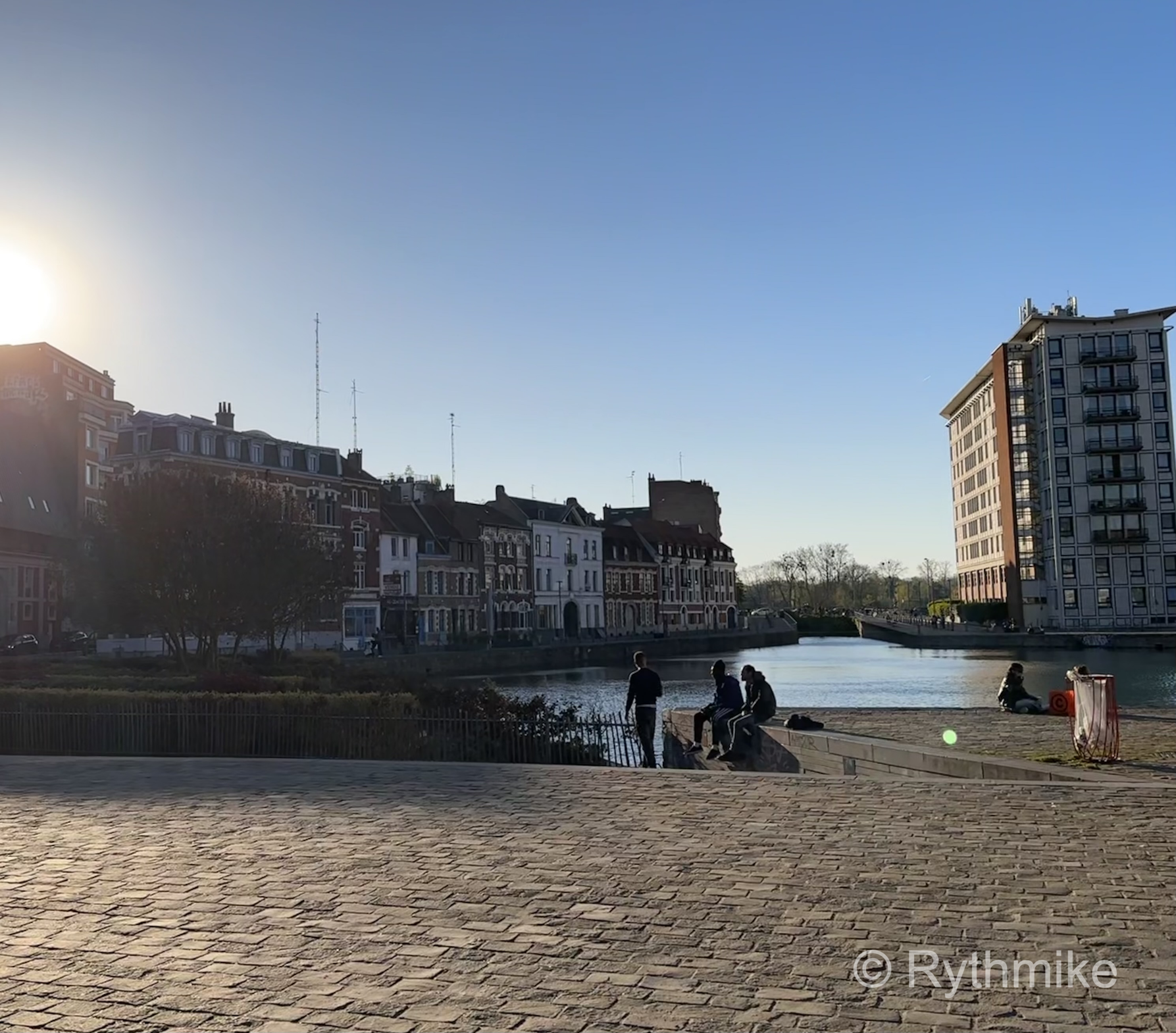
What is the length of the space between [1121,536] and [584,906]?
304 feet

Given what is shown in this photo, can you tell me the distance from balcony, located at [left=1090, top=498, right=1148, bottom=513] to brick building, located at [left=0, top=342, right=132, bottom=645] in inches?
2934

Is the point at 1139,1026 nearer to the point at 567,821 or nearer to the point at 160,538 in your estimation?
the point at 567,821

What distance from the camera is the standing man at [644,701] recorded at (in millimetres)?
19312

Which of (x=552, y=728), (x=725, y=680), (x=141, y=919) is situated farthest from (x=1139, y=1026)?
(x=552, y=728)

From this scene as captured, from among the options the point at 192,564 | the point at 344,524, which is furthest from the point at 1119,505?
the point at 192,564

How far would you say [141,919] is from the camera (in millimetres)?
7824

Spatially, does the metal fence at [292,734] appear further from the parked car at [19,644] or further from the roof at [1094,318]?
the roof at [1094,318]

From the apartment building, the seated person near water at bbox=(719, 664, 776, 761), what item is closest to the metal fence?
the seated person near water at bbox=(719, 664, 776, 761)

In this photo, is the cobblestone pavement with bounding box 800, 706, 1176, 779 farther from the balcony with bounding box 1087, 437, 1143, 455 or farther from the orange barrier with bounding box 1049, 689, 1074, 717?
the balcony with bounding box 1087, 437, 1143, 455

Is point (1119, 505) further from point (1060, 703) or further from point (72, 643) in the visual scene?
point (72, 643)

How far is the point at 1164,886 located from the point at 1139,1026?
296 cm

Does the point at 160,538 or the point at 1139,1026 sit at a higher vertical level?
the point at 160,538

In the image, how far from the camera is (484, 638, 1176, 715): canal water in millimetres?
45438

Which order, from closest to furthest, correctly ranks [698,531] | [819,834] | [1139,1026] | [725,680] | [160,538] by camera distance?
[1139,1026]
[819,834]
[725,680]
[160,538]
[698,531]
